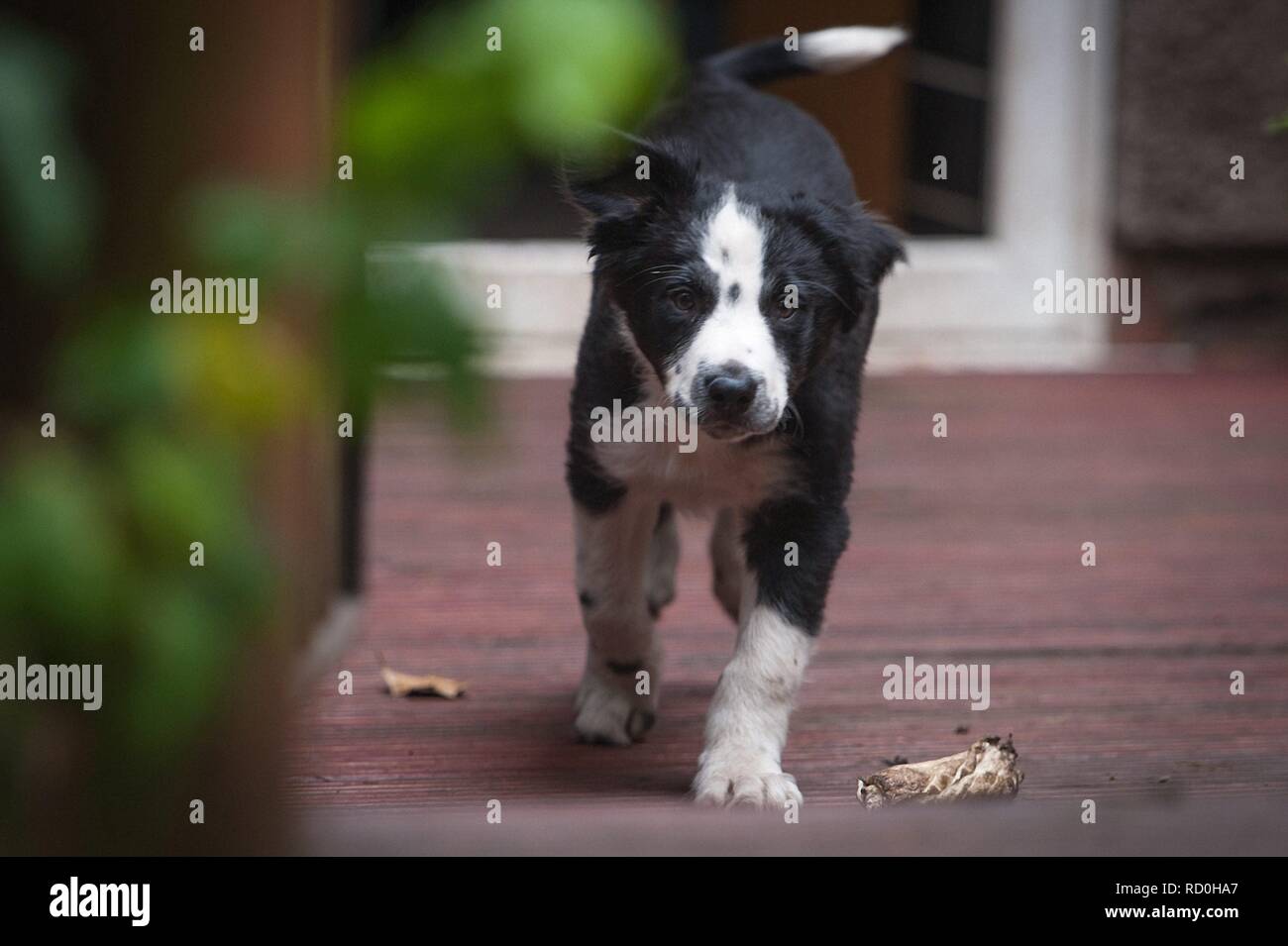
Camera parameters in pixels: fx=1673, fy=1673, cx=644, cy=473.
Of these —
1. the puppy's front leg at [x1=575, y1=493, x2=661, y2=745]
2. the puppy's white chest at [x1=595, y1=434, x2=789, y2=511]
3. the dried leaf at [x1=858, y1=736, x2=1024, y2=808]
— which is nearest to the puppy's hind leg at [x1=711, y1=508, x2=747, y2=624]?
the puppy's front leg at [x1=575, y1=493, x2=661, y2=745]

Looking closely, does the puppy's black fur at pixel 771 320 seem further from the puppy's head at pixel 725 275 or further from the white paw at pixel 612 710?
the white paw at pixel 612 710

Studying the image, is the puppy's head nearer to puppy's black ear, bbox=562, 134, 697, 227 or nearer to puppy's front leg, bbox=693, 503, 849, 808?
puppy's black ear, bbox=562, 134, 697, 227

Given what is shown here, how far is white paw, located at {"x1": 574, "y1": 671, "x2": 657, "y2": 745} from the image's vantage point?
298 cm

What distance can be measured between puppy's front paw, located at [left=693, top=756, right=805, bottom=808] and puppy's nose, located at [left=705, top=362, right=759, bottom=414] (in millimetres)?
537

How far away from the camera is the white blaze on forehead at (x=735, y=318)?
251cm

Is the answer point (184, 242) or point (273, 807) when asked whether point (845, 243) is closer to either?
point (273, 807)

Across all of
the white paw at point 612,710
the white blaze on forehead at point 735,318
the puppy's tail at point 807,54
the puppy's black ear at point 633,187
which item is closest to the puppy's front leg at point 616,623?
the white paw at point 612,710

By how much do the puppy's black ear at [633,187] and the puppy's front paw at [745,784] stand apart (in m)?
0.90

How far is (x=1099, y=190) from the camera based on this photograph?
287 inches

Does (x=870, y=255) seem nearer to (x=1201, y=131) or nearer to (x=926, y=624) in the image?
(x=926, y=624)

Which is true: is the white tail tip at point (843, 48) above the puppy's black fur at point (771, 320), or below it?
above

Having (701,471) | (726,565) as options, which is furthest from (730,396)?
(726,565)

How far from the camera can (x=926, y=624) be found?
3.77 metres

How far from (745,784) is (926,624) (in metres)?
1.38
